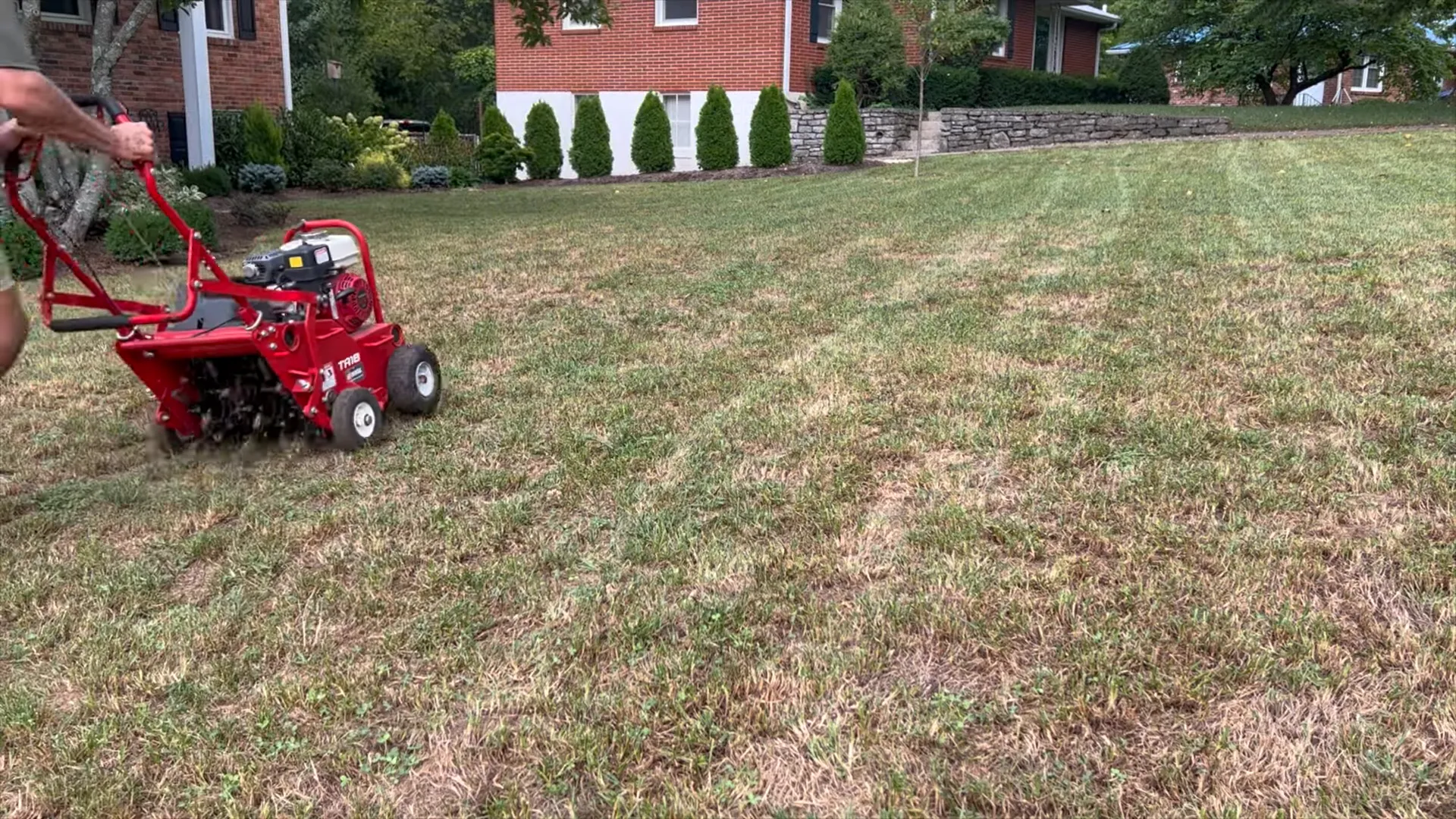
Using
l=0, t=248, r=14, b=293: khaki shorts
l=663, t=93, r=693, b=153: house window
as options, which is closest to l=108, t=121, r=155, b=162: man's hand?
l=0, t=248, r=14, b=293: khaki shorts

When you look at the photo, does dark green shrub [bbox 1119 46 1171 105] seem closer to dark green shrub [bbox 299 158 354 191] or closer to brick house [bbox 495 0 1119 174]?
brick house [bbox 495 0 1119 174]

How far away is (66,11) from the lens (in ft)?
46.5

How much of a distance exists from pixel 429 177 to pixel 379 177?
0.84 m

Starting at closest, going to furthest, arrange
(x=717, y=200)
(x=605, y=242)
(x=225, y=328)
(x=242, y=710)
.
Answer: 1. (x=242, y=710)
2. (x=225, y=328)
3. (x=605, y=242)
4. (x=717, y=200)

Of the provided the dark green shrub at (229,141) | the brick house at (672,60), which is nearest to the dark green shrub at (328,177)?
the dark green shrub at (229,141)

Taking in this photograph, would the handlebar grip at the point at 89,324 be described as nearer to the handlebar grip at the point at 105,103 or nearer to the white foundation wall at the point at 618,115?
the handlebar grip at the point at 105,103

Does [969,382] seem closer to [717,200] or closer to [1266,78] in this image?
[717,200]

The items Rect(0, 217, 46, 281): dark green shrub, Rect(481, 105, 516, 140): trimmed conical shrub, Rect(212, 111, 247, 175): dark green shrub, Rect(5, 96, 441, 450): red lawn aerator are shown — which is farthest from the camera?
Rect(481, 105, 516, 140): trimmed conical shrub

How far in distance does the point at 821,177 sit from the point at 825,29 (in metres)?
5.88

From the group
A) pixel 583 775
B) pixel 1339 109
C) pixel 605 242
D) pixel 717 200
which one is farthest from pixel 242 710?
pixel 1339 109

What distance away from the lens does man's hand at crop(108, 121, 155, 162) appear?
3.20m

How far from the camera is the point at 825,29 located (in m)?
20.7

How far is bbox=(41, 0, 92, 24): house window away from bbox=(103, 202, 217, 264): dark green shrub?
621cm

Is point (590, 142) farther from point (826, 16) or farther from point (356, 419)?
point (356, 419)
